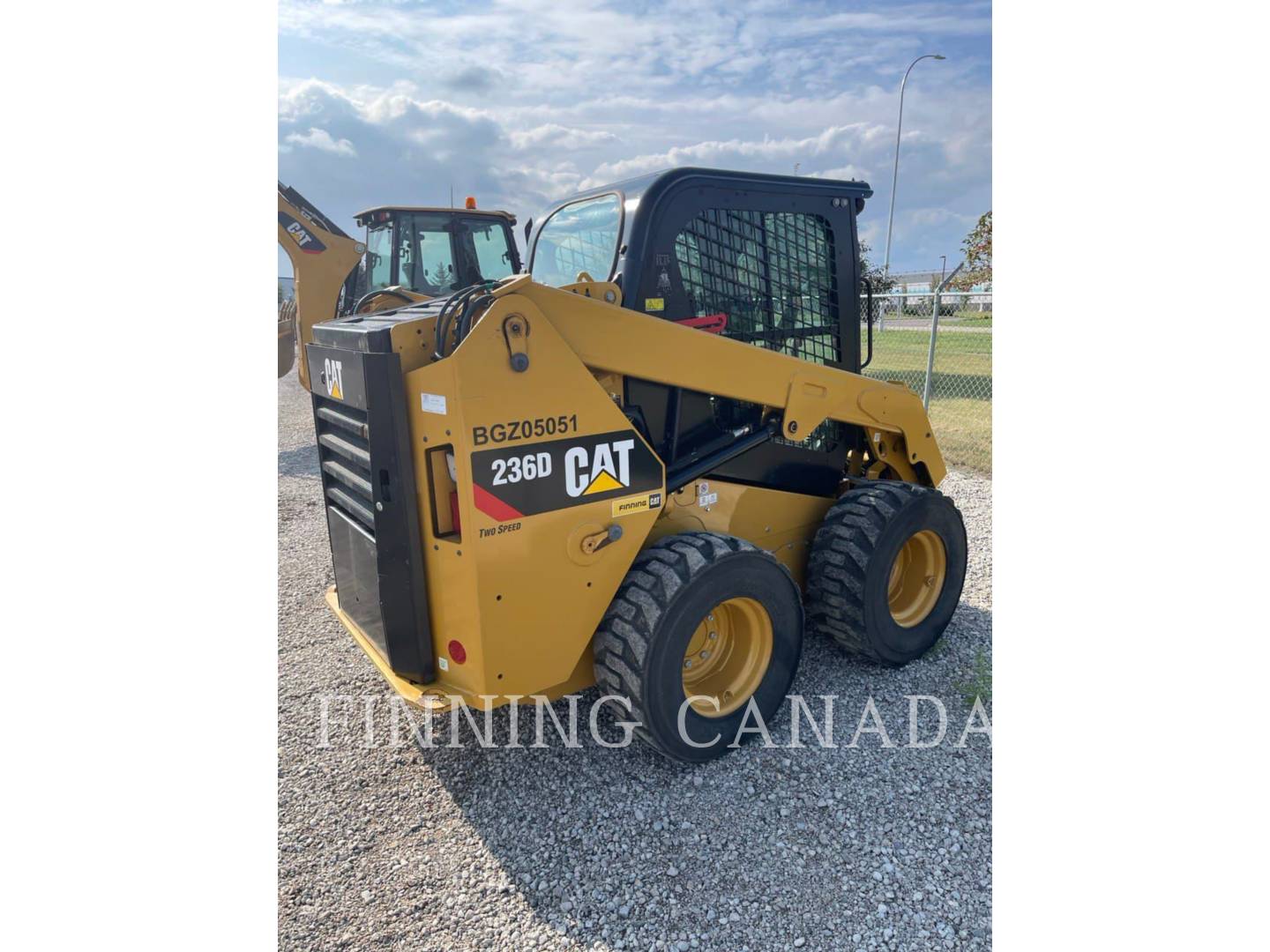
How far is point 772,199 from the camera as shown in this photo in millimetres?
3969

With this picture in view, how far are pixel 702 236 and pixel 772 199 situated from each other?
51 centimetres

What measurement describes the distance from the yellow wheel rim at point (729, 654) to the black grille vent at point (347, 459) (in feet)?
4.89

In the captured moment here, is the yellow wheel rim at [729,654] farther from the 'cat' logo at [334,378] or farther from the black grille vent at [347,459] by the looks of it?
the 'cat' logo at [334,378]

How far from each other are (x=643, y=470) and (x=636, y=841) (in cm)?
141

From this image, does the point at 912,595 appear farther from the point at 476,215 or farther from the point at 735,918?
the point at 476,215

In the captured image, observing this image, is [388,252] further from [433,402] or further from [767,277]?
[433,402]

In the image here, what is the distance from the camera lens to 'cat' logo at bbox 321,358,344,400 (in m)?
3.12

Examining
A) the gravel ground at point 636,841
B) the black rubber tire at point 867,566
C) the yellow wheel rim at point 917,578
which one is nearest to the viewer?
the gravel ground at point 636,841

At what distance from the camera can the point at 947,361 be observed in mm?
14086

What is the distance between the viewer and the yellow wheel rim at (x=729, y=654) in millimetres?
3500

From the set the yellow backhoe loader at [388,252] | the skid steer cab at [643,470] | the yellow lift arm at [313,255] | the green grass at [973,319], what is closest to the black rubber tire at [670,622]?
the skid steer cab at [643,470]

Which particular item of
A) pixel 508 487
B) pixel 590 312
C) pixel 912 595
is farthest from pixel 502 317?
pixel 912 595

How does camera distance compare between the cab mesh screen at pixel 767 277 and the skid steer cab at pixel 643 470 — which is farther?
the cab mesh screen at pixel 767 277

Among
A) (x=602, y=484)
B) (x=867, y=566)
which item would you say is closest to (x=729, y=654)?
(x=867, y=566)
